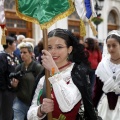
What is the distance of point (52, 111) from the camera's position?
2514mm

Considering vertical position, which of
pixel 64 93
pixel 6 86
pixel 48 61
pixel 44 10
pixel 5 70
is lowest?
pixel 6 86

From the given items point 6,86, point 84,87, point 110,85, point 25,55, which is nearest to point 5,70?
point 6,86

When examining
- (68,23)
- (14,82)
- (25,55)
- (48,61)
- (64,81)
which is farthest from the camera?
(68,23)

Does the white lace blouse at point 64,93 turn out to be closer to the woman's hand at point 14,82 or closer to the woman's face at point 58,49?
the woman's face at point 58,49

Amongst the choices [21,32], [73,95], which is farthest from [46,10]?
[21,32]

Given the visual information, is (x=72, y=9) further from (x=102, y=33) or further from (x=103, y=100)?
(x=102, y=33)

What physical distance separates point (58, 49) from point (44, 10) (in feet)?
1.03

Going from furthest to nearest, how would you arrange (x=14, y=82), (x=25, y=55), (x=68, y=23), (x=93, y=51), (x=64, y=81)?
(x=68, y=23) < (x=93, y=51) < (x=25, y=55) < (x=14, y=82) < (x=64, y=81)

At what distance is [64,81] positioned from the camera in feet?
7.93

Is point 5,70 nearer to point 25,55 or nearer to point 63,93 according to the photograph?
point 25,55

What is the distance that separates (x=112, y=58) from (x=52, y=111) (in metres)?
1.55

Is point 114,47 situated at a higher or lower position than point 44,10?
lower

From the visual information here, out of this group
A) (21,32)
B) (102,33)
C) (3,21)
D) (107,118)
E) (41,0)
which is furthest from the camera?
(102,33)

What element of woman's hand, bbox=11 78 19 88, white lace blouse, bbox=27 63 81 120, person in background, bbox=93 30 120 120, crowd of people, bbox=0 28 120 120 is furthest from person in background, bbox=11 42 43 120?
white lace blouse, bbox=27 63 81 120
